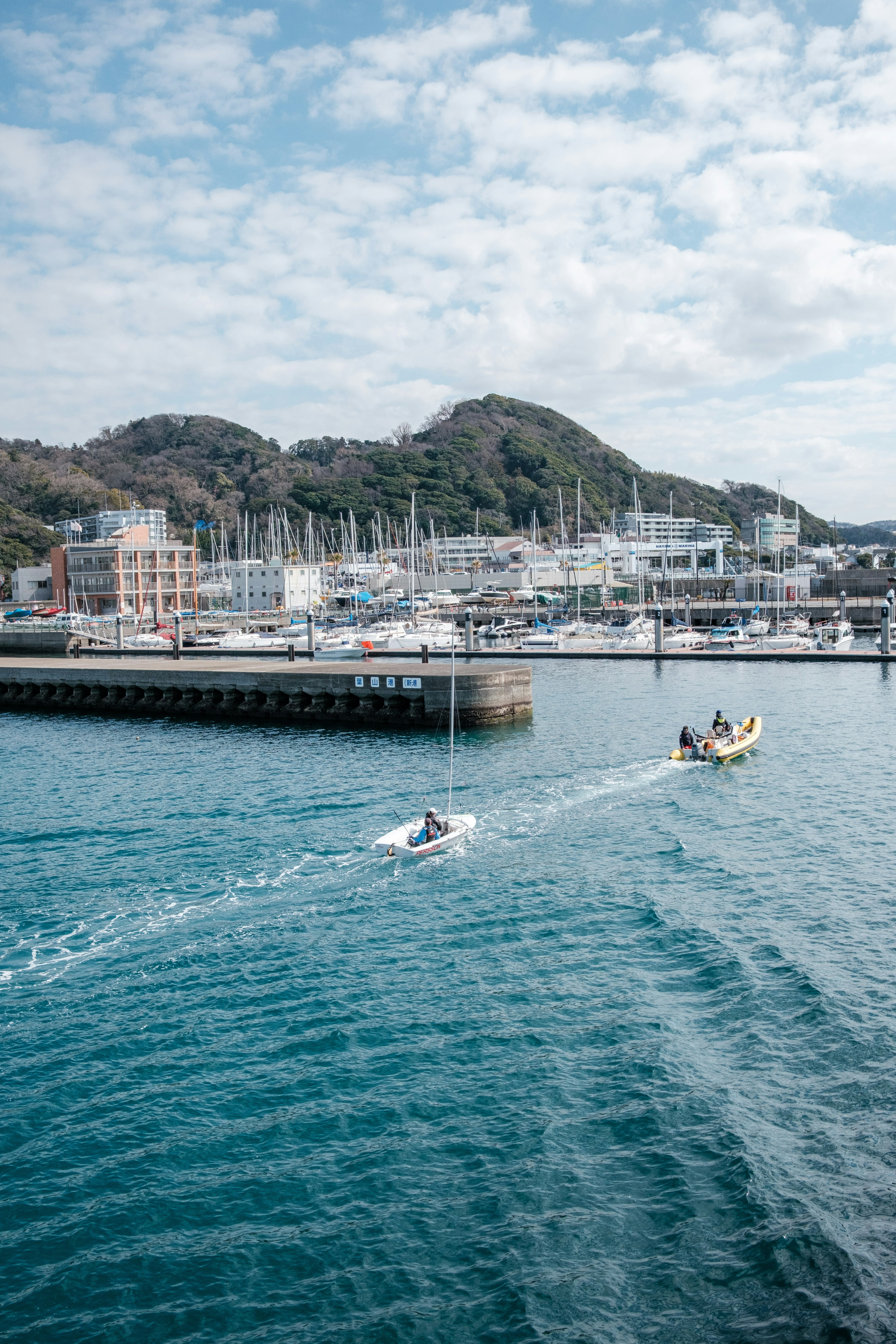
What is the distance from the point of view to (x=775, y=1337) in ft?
31.6

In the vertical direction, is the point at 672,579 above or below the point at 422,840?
above

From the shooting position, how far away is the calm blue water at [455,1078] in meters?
10.4

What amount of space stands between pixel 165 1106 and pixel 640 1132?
6681 mm

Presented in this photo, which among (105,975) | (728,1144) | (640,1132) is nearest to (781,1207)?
(728,1144)

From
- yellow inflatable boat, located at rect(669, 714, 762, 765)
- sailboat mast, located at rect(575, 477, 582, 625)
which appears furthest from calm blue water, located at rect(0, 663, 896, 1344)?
sailboat mast, located at rect(575, 477, 582, 625)

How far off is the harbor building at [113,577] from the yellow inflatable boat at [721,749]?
76.7 meters

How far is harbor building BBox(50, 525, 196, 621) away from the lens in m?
103

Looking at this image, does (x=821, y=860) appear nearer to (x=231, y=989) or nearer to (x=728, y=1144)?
(x=728, y=1144)

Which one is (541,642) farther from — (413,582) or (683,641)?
(413,582)

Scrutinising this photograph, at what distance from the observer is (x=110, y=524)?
487ft

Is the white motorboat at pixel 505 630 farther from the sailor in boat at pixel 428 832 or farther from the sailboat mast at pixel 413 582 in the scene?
the sailor in boat at pixel 428 832

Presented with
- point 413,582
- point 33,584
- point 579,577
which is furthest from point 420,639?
point 579,577

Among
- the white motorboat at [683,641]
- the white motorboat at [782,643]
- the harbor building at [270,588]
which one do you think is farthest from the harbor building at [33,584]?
the white motorboat at [782,643]

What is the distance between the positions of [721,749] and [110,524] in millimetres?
132080
